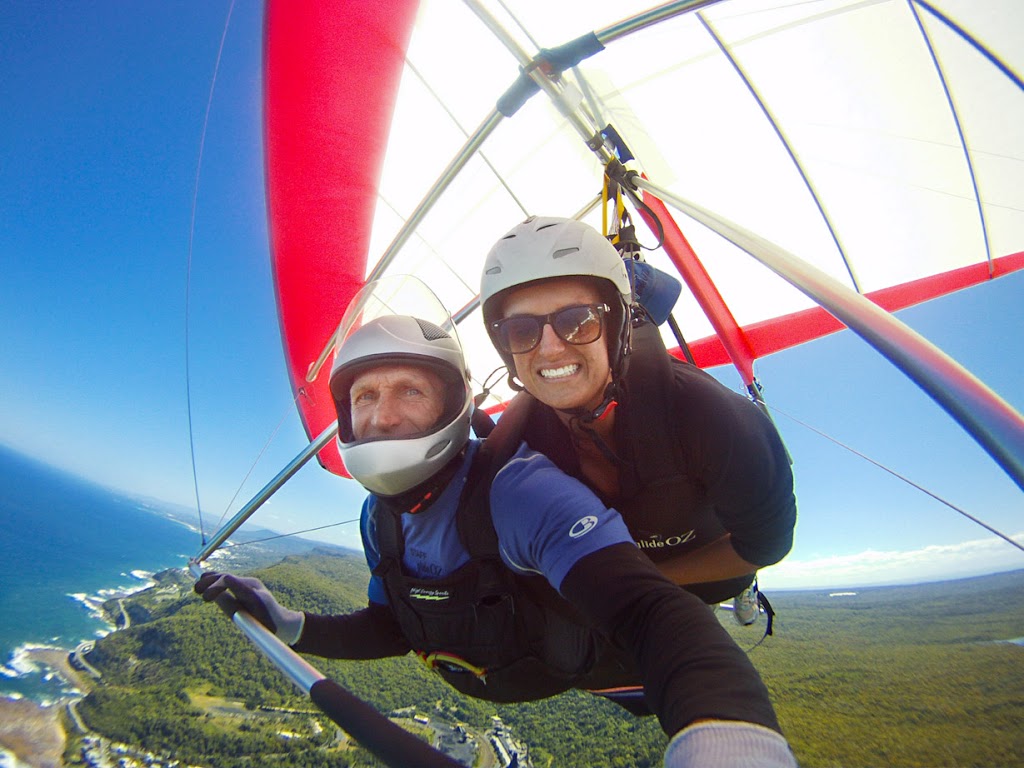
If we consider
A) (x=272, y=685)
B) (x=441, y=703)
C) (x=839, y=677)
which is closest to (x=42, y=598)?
(x=272, y=685)

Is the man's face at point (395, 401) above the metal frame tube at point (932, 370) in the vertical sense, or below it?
above

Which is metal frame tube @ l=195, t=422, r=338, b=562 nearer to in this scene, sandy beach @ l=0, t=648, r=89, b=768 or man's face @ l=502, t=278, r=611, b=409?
man's face @ l=502, t=278, r=611, b=409

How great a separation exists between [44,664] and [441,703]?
30311mm

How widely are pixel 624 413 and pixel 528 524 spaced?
21.2 inches

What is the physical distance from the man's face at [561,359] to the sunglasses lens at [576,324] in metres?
0.02

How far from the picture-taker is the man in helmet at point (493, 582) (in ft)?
2.28

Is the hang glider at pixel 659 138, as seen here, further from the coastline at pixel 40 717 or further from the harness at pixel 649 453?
the coastline at pixel 40 717

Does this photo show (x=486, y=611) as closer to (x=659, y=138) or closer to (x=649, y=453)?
(x=649, y=453)

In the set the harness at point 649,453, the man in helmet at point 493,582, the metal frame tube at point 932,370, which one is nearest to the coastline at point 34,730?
the man in helmet at point 493,582

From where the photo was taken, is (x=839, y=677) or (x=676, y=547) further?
(x=839, y=677)

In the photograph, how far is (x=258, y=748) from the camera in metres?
29.0

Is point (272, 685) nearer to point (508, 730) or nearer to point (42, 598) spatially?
point (508, 730)

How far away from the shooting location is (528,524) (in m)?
1.04

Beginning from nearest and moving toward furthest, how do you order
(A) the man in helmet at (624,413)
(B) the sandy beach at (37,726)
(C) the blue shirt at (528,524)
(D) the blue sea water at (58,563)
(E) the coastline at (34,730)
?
(C) the blue shirt at (528,524), (A) the man in helmet at (624,413), (E) the coastline at (34,730), (B) the sandy beach at (37,726), (D) the blue sea water at (58,563)
